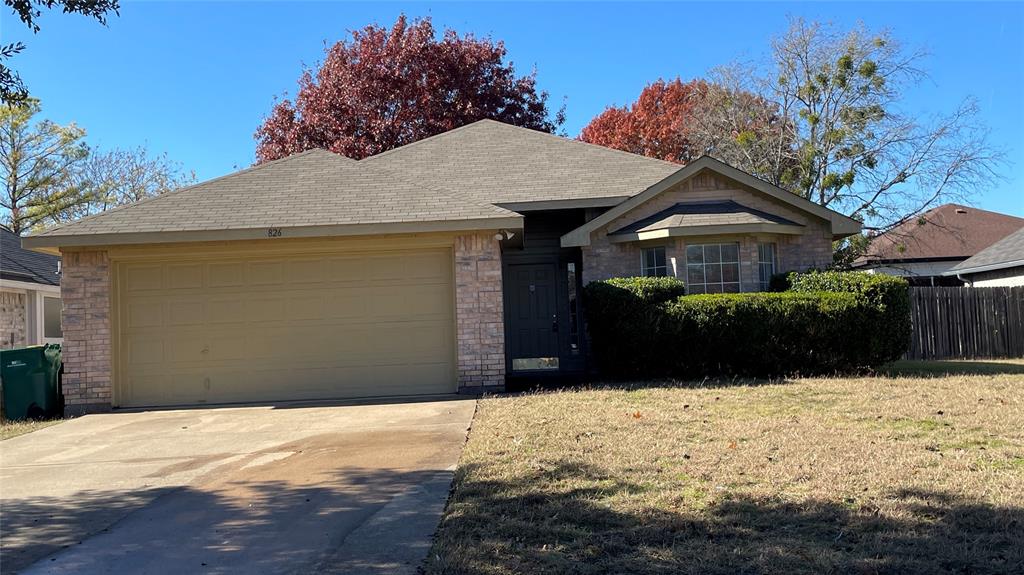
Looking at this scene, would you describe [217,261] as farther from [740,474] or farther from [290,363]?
[740,474]

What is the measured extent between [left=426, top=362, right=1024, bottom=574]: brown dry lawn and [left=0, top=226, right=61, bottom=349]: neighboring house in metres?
13.7

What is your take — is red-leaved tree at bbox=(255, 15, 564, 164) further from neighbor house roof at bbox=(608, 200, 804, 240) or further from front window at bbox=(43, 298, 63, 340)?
neighbor house roof at bbox=(608, 200, 804, 240)

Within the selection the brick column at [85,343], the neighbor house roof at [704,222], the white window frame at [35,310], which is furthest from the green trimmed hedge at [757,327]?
the white window frame at [35,310]

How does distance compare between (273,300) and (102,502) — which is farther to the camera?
(273,300)

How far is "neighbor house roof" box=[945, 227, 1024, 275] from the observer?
19469 millimetres

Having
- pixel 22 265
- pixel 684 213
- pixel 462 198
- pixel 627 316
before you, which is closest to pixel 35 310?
pixel 22 265

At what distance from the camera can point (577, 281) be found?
14703mm

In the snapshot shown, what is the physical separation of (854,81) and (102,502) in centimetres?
2043

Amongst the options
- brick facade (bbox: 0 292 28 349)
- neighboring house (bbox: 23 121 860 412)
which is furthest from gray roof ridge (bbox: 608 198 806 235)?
brick facade (bbox: 0 292 28 349)

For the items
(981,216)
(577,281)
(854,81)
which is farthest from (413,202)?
(981,216)

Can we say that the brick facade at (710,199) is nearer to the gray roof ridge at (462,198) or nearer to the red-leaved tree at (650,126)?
the gray roof ridge at (462,198)

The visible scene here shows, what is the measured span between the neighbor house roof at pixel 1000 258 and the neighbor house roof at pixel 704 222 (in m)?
9.80

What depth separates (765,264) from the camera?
43.7 feet

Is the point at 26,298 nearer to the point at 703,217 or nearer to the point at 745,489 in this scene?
the point at 703,217
